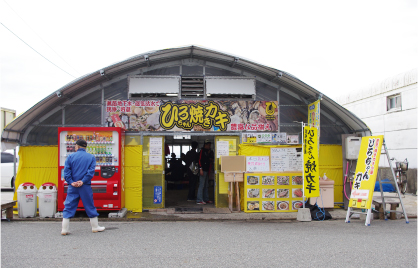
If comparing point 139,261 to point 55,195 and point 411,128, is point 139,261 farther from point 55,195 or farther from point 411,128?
point 411,128

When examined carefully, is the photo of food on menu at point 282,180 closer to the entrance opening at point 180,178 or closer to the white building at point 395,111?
the entrance opening at point 180,178

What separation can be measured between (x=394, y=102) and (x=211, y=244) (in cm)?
1216

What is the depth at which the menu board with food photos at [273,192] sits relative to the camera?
364 inches

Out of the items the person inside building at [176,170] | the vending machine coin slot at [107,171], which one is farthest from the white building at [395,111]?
the vending machine coin slot at [107,171]

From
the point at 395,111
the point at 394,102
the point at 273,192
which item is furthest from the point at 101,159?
the point at 394,102

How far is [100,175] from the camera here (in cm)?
849

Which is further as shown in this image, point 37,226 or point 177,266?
point 37,226

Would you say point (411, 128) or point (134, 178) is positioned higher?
point (411, 128)

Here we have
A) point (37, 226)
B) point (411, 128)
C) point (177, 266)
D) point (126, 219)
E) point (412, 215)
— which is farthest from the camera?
point (411, 128)

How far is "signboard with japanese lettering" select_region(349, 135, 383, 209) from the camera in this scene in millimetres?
8008

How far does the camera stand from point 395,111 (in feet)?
46.8

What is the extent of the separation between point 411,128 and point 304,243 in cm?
989

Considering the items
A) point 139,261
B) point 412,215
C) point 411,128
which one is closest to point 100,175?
point 139,261

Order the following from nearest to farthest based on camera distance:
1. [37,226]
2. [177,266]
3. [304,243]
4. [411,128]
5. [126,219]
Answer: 1. [177,266]
2. [304,243]
3. [37,226]
4. [126,219]
5. [411,128]
